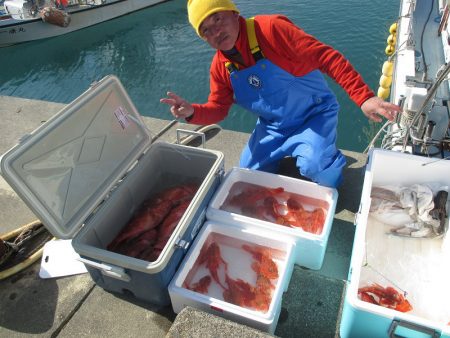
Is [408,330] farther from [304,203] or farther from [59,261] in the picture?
[59,261]

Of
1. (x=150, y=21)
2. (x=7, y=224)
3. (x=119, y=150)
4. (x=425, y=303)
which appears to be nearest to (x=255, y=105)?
(x=119, y=150)

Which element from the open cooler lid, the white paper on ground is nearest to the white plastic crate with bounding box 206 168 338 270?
the open cooler lid

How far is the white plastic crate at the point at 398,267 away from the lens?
1.76 metres

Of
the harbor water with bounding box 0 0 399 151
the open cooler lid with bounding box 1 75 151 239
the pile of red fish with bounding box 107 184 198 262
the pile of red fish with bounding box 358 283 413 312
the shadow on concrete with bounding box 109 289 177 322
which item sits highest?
the open cooler lid with bounding box 1 75 151 239

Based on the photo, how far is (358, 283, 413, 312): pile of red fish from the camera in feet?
6.81

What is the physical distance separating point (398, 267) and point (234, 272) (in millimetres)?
1122

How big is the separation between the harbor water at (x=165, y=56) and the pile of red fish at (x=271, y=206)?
4.12 metres

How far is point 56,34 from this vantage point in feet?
45.2

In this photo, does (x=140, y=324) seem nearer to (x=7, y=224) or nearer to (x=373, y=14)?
(x=7, y=224)

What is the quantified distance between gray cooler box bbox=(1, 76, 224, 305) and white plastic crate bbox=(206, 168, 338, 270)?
0.11 meters

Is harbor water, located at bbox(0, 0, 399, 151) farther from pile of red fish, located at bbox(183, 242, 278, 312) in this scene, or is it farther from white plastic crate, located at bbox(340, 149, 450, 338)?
pile of red fish, located at bbox(183, 242, 278, 312)

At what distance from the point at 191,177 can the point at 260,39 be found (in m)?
1.31

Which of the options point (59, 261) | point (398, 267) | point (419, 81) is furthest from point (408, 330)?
point (419, 81)

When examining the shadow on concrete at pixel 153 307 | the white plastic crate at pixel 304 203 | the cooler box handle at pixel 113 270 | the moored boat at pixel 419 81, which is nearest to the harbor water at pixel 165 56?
the moored boat at pixel 419 81
